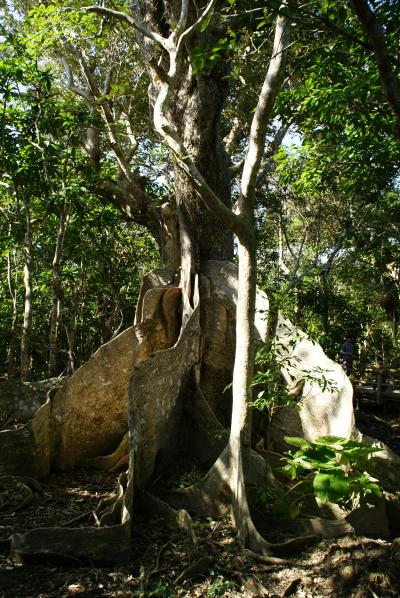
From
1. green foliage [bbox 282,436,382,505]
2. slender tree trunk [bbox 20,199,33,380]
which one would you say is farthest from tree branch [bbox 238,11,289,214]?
slender tree trunk [bbox 20,199,33,380]

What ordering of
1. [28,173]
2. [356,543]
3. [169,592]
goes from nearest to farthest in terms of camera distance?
1. [169,592]
2. [356,543]
3. [28,173]

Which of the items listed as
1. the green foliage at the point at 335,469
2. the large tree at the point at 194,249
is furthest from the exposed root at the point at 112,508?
the green foliage at the point at 335,469

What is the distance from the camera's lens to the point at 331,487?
11.0 ft

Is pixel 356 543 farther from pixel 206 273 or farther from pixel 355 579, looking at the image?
pixel 206 273

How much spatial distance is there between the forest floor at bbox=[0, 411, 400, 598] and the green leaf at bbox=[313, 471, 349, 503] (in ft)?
1.23

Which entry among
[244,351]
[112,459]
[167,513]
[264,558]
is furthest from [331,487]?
[112,459]

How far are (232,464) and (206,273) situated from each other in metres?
2.63

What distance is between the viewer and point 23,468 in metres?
4.58

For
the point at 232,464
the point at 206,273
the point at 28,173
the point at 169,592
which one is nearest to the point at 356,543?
the point at 232,464

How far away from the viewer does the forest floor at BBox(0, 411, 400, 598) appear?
2959 millimetres

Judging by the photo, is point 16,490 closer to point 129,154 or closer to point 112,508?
point 112,508

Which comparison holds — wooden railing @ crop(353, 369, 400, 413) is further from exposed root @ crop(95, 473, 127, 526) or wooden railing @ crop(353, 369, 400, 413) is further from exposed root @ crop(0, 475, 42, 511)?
exposed root @ crop(0, 475, 42, 511)

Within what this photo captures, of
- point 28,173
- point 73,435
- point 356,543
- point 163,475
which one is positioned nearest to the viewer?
point 356,543

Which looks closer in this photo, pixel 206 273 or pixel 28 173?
pixel 206 273
